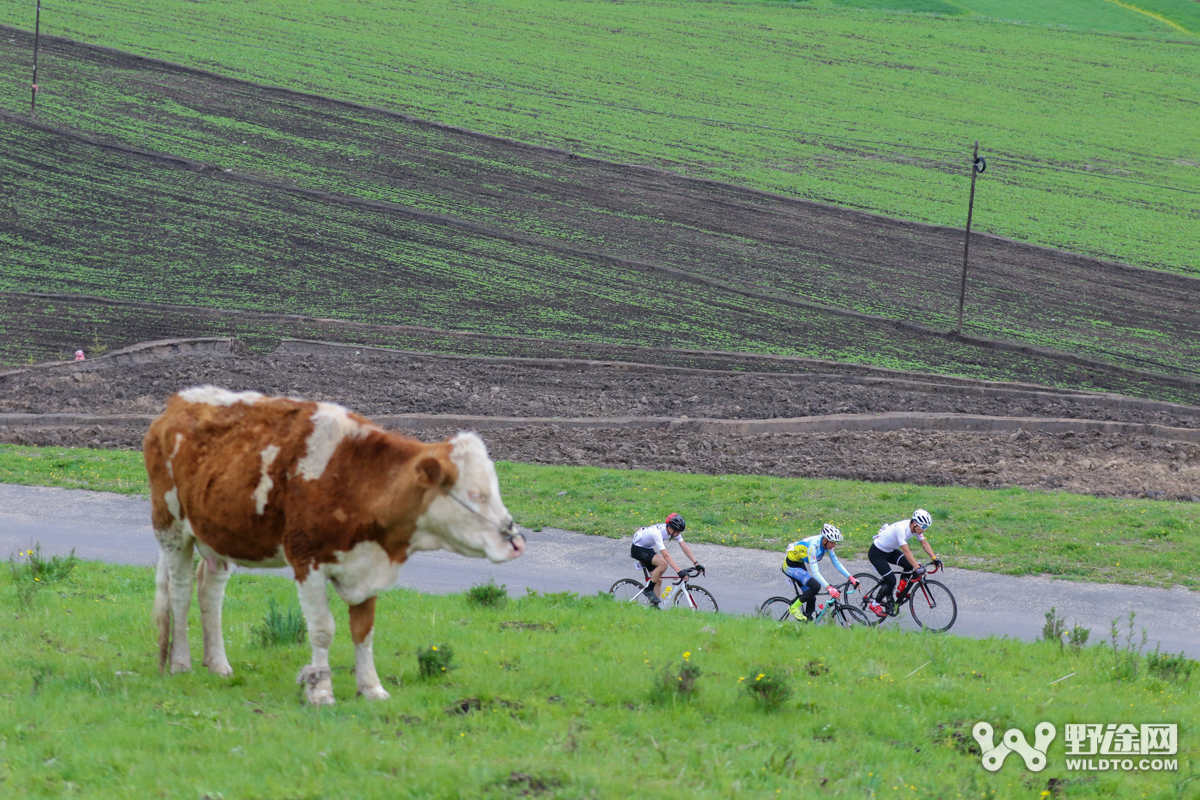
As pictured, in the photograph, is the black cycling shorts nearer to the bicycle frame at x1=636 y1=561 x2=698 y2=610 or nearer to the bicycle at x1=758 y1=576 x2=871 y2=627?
the bicycle frame at x1=636 y1=561 x2=698 y2=610

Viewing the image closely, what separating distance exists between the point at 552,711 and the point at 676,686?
0.96 m

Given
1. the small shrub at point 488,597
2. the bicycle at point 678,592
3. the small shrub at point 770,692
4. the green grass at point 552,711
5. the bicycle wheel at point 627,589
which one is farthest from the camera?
the bicycle wheel at point 627,589

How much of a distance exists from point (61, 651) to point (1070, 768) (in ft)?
26.3

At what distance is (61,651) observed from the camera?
29.1 feet

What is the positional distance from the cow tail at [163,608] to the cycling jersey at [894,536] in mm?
9285

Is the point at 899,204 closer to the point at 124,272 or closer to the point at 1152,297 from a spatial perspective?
the point at 1152,297

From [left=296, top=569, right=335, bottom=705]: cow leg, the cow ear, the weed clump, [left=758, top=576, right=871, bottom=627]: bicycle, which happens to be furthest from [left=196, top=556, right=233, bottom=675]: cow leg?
the weed clump

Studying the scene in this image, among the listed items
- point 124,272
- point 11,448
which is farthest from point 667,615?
point 124,272

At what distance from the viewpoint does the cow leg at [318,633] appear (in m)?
7.23

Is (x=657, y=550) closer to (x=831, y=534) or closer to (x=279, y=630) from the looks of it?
(x=831, y=534)

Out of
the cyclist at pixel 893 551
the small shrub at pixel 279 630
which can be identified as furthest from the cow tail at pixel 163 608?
the cyclist at pixel 893 551

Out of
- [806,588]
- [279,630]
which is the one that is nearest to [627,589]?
[806,588]
